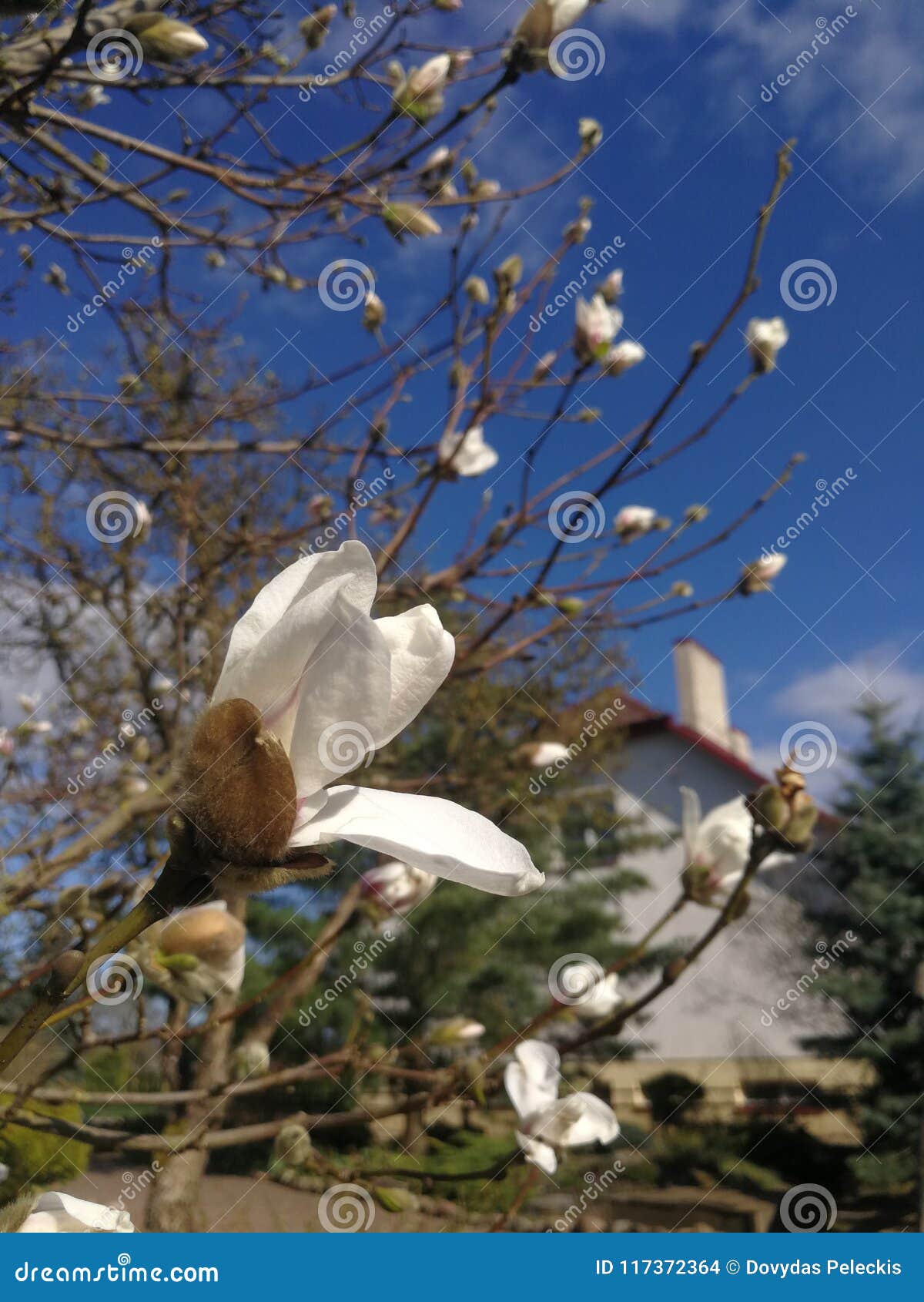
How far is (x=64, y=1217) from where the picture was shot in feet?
1.80

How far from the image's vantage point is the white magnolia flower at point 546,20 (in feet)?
3.95

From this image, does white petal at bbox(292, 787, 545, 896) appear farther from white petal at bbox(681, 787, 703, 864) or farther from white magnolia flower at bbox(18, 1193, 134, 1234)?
white petal at bbox(681, 787, 703, 864)

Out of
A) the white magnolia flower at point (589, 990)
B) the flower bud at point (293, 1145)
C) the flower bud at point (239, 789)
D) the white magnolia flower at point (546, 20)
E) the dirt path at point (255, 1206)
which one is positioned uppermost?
the white magnolia flower at point (546, 20)

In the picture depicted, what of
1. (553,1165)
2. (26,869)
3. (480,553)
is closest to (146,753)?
(26,869)

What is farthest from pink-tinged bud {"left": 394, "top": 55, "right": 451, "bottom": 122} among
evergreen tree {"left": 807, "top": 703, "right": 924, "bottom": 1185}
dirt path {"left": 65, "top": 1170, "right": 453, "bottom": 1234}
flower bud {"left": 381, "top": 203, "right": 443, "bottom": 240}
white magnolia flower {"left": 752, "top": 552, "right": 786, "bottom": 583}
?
evergreen tree {"left": 807, "top": 703, "right": 924, "bottom": 1185}

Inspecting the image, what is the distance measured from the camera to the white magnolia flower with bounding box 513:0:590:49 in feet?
3.95

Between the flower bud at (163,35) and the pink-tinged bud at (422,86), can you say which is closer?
the flower bud at (163,35)

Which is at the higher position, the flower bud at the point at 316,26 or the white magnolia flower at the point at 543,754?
the flower bud at the point at 316,26

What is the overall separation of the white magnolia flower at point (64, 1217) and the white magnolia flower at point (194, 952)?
0.59ft

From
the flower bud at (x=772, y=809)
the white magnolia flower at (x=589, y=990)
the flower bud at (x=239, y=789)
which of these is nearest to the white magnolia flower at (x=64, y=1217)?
the flower bud at (x=239, y=789)

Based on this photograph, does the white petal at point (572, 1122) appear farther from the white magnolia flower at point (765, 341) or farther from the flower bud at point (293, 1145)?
the white magnolia flower at point (765, 341)

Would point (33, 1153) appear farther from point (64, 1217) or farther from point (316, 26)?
point (316, 26)

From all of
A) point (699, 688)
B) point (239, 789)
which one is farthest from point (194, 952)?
point (699, 688)

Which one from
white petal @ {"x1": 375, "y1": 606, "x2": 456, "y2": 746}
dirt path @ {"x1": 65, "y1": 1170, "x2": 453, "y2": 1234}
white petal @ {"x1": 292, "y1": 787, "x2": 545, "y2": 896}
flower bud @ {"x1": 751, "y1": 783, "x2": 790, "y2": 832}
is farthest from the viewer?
dirt path @ {"x1": 65, "y1": 1170, "x2": 453, "y2": 1234}
